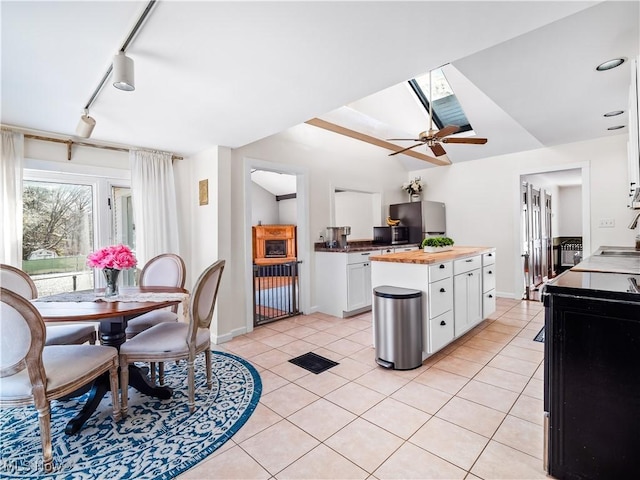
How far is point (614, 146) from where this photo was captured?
410 centimetres

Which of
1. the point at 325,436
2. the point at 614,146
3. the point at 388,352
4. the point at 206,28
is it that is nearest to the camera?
the point at 206,28

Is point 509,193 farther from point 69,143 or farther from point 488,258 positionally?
point 69,143

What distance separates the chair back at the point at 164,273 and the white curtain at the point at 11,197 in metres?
1.02

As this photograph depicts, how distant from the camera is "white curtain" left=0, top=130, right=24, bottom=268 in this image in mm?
2645

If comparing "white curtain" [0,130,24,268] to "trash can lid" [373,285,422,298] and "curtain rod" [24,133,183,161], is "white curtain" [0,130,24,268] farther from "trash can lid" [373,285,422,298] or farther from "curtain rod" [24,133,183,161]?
"trash can lid" [373,285,422,298]

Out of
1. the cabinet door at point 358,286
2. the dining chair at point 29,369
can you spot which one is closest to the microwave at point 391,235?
the cabinet door at point 358,286

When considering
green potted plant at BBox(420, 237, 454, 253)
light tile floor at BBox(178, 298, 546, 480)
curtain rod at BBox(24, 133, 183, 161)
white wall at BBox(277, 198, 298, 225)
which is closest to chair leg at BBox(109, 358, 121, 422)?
light tile floor at BBox(178, 298, 546, 480)

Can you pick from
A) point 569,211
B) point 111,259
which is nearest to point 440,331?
point 111,259

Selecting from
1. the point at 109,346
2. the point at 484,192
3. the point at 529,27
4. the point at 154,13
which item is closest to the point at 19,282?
the point at 109,346

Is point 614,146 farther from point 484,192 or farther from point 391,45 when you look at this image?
point 391,45

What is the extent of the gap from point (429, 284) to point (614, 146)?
3680 millimetres

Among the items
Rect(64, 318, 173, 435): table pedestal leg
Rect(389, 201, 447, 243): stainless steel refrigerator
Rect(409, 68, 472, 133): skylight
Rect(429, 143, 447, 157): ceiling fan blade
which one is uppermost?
Rect(409, 68, 472, 133): skylight

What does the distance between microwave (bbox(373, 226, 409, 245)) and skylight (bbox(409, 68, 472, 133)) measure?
6.35 feet

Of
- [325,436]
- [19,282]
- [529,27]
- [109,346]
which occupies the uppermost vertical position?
[529,27]
